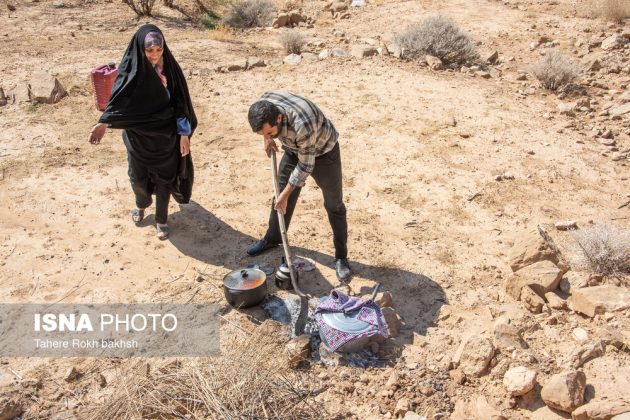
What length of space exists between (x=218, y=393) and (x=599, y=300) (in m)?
2.37

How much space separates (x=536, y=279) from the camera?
3527 millimetres

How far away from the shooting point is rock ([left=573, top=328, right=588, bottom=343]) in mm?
3093

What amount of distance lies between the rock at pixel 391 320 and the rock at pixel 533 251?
1.06 m

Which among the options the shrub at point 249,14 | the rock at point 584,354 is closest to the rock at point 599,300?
the rock at point 584,354

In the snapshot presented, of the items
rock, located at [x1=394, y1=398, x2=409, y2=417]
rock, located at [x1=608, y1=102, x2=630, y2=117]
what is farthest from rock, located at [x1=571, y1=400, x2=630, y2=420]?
rock, located at [x1=608, y1=102, x2=630, y2=117]

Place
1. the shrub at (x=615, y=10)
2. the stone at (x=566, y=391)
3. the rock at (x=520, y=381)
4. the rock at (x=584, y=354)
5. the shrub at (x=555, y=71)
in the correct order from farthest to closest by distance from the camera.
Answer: the shrub at (x=615, y=10), the shrub at (x=555, y=71), the rock at (x=584, y=354), the rock at (x=520, y=381), the stone at (x=566, y=391)

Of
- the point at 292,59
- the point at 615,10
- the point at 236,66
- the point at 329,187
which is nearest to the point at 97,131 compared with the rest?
the point at 329,187

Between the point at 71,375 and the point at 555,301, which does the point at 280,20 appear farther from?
→ the point at 71,375

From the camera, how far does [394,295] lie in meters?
3.73

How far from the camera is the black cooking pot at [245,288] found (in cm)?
337

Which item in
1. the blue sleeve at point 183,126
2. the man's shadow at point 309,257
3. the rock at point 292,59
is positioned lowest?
→ the man's shadow at point 309,257

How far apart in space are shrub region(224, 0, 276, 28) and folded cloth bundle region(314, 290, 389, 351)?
8.51m

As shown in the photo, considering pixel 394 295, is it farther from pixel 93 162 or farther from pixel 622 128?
pixel 622 128

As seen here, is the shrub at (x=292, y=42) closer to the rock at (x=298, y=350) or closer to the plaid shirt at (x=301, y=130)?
the plaid shirt at (x=301, y=130)
